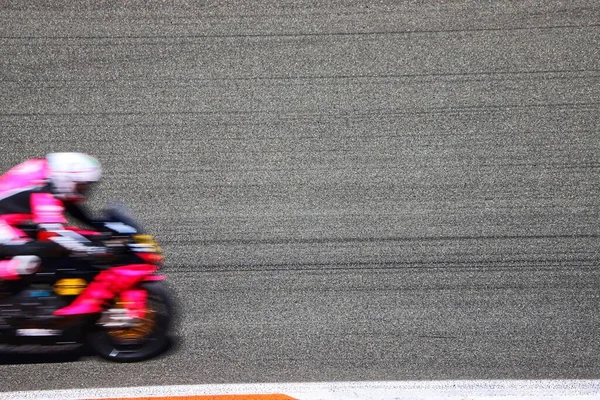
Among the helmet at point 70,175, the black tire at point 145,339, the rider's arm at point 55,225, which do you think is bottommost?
the black tire at point 145,339

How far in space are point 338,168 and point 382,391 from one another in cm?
241

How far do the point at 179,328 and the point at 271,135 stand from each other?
7.23 feet

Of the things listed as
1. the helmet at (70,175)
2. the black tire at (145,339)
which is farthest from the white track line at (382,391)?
the helmet at (70,175)

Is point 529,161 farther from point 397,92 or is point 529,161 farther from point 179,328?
point 179,328

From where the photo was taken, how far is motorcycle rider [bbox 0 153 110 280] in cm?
512

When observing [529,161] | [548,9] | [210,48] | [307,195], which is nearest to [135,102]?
[210,48]

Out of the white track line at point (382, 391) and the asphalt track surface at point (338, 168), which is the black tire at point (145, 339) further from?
the white track line at point (382, 391)

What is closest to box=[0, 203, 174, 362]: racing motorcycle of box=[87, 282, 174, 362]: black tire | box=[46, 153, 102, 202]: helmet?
box=[87, 282, 174, 362]: black tire

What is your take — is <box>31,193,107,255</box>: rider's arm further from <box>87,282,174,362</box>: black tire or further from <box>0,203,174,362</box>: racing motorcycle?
<box>87,282,174,362</box>: black tire

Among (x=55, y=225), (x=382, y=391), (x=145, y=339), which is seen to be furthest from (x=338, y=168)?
(x=55, y=225)

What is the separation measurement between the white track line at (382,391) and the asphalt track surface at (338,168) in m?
0.10

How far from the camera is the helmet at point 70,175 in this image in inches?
204

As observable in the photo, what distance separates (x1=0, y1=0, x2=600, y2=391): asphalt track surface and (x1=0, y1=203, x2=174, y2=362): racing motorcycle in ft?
1.05

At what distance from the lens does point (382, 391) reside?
5.41m
